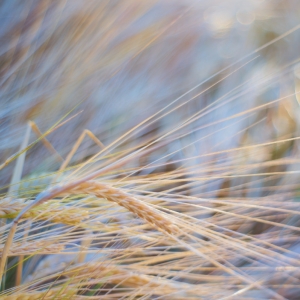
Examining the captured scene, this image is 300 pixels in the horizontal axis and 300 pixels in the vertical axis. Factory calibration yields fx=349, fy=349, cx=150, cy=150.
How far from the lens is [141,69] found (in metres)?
0.76

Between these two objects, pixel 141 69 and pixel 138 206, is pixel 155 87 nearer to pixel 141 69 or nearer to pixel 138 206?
pixel 141 69

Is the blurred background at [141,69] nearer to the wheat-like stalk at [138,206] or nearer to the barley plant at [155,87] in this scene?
the barley plant at [155,87]

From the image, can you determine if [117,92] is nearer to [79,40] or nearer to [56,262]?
[79,40]

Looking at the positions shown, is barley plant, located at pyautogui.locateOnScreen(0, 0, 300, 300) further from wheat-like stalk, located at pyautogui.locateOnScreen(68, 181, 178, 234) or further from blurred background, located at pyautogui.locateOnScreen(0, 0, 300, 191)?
wheat-like stalk, located at pyautogui.locateOnScreen(68, 181, 178, 234)

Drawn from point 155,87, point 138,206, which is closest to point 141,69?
point 155,87

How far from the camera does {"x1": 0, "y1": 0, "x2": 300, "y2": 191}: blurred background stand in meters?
0.73

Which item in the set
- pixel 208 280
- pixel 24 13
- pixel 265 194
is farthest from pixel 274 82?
pixel 24 13

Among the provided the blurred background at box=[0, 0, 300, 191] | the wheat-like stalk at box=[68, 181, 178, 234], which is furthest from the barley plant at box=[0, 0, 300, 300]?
the wheat-like stalk at box=[68, 181, 178, 234]

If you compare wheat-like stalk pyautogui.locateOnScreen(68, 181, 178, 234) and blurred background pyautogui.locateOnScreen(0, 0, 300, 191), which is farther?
blurred background pyautogui.locateOnScreen(0, 0, 300, 191)

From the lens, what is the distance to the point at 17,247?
0.54 meters

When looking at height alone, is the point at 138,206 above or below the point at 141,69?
below

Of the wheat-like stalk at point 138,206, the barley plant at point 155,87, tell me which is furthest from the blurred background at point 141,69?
the wheat-like stalk at point 138,206

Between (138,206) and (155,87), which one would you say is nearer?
(138,206)

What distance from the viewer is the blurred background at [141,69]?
28.7 inches
